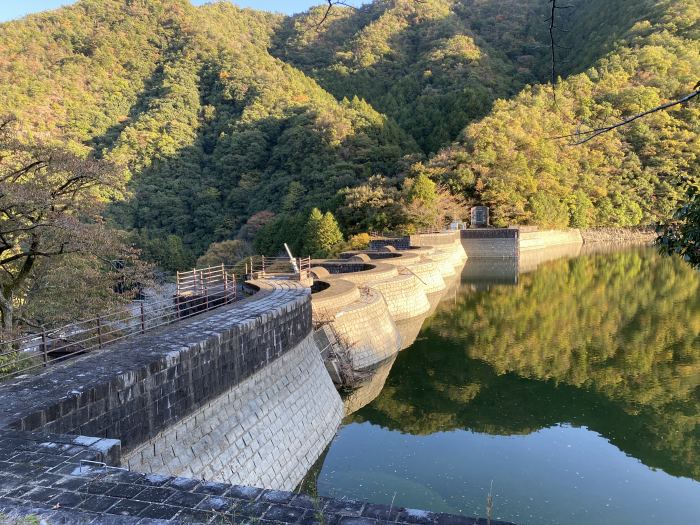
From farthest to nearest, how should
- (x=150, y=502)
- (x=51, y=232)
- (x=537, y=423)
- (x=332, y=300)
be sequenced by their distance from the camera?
(x=332, y=300)
(x=537, y=423)
(x=51, y=232)
(x=150, y=502)

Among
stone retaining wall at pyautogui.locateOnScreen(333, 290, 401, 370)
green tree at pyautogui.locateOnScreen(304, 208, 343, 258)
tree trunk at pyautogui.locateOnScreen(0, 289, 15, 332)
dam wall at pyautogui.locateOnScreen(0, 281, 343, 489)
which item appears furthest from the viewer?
green tree at pyautogui.locateOnScreen(304, 208, 343, 258)

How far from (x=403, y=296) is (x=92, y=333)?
1186cm

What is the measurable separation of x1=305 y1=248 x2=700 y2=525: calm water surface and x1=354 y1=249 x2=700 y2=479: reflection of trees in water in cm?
5

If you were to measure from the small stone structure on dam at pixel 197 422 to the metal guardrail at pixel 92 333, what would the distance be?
38 centimetres

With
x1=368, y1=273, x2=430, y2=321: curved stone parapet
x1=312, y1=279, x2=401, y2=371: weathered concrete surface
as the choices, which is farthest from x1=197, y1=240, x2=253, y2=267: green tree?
x1=312, y1=279, x2=401, y2=371: weathered concrete surface

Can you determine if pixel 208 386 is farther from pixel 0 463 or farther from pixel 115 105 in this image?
pixel 115 105

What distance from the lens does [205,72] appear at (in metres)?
68.7

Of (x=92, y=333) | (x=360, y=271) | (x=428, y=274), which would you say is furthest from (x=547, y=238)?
(x=92, y=333)

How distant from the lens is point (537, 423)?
11.6 metres

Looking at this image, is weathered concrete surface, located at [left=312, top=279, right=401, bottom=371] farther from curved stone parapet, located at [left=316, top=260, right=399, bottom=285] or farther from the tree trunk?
the tree trunk

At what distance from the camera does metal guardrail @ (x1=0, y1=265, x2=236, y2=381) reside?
6.49 meters

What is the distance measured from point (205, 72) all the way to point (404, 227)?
44.7m

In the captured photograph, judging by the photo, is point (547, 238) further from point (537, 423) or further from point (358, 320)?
point (537, 423)

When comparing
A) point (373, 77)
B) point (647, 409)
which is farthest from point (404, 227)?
point (373, 77)
